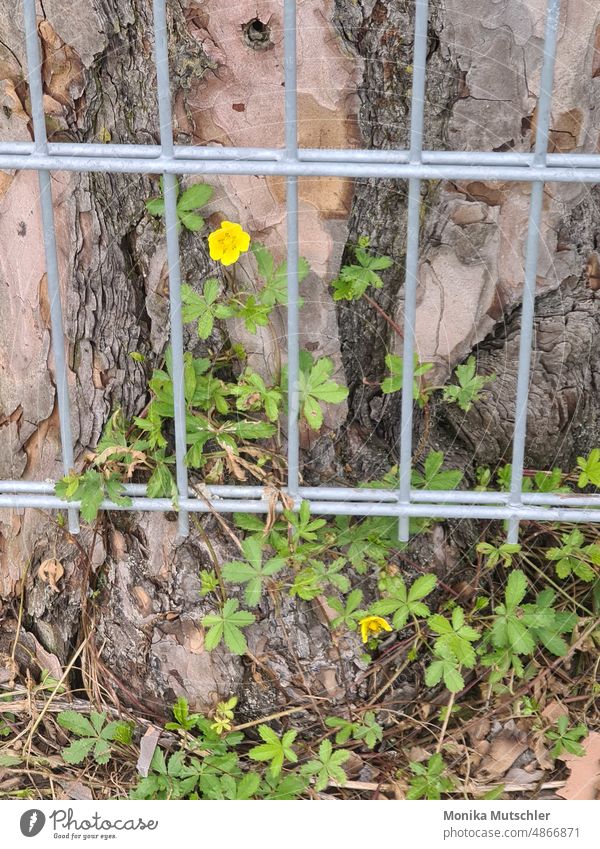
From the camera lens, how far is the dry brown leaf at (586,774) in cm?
201

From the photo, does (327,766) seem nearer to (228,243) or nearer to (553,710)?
(553,710)

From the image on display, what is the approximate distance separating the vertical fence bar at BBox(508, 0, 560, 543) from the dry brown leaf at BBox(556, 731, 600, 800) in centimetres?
50

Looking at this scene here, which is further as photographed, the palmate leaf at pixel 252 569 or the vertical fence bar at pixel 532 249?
the palmate leaf at pixel 252 569

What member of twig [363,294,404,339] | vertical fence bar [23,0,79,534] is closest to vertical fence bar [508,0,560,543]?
twig [363,294,404,339]

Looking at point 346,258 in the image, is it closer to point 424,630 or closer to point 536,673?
point 424,630

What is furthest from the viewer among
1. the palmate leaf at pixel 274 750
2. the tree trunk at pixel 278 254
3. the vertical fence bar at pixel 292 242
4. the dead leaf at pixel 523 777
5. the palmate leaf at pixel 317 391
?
the dead leaf at pixel 523 777

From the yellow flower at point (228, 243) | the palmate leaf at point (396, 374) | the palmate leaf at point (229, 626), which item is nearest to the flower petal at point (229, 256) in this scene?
the yellow flower at point (228, 243)

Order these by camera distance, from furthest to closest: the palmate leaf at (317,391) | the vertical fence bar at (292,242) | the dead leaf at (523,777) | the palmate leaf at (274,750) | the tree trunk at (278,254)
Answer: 1. the dead leaf at (523,777)
2. the palmate leaf at (274,750)
3. the palmate leaf at (317,391)
4. the tree trunk at (278,254)
5. the vertical fence bar at (292,242)

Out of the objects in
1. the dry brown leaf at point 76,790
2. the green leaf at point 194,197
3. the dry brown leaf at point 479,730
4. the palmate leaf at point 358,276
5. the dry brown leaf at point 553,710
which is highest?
the green leaf at point 194,197

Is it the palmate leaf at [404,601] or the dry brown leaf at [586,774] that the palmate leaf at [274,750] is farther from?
the dry brown leaf at [586,774]

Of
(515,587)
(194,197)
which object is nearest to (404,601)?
(515,587)

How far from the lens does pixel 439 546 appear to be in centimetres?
206

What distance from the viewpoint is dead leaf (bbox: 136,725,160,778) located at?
2.06 meters

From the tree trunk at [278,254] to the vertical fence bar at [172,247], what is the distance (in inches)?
4.8
